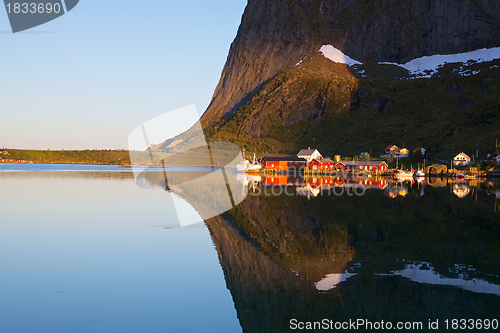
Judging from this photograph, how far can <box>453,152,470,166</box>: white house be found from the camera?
4119 inches

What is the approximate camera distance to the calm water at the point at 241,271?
995 centimetres

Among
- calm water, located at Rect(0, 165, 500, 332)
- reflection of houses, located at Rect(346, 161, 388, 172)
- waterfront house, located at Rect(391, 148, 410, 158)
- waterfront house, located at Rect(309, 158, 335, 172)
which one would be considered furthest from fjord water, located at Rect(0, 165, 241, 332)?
waterfront house, located at Rect(391, 148, 410, 158)

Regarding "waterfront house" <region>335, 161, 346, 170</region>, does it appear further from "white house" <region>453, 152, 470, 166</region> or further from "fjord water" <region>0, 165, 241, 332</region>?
"fjord water" <region>0, 165, 241, 332</region>

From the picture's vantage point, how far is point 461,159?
10544 centimetres

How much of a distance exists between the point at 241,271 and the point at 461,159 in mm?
106367

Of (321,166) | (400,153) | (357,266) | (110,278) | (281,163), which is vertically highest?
(110,278)

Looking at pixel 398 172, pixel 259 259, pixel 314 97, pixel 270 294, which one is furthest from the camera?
pixel 314 97

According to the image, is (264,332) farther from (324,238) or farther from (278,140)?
(278,140)

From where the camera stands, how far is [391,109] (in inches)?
7028

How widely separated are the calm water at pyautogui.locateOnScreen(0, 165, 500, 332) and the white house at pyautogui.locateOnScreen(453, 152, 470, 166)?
289 ft

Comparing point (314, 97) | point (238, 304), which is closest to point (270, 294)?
point (238, 304)

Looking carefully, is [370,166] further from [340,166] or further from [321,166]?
[321,166]

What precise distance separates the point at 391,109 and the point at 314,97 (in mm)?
37138

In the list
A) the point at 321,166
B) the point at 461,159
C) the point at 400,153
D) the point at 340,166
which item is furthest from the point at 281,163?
the point at 461,159
